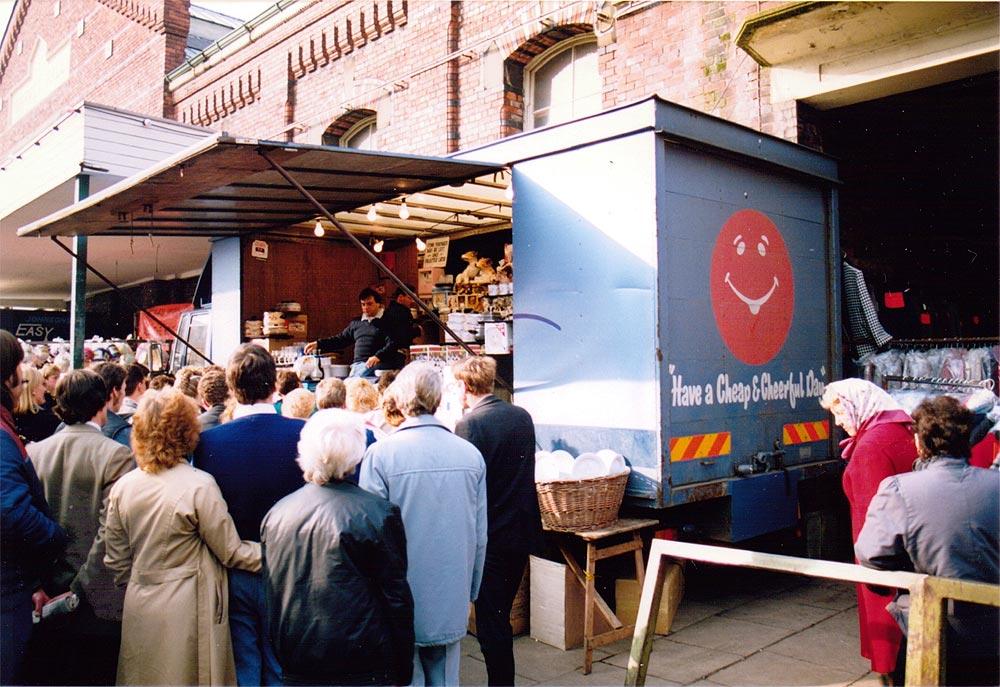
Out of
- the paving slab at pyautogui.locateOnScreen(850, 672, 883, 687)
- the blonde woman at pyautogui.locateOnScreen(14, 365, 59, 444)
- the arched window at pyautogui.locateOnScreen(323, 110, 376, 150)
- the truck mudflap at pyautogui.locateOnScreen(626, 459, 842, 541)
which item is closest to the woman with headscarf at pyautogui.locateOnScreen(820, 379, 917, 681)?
the paving slab at pyautogui.locateOnScreen(850, 672, 883, 687)

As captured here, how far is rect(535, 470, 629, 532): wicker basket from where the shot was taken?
4.98m

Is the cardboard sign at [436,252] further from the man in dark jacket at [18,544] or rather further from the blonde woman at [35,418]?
the man in dark jacket at [18,544]

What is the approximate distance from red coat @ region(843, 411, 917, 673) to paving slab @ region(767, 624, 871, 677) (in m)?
0.57

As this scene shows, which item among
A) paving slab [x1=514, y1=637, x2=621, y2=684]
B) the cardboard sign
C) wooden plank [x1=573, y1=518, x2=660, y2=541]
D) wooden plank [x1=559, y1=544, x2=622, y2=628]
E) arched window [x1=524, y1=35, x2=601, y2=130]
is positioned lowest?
paving slab [x1=514, y1=637, x2=621, y2=684]

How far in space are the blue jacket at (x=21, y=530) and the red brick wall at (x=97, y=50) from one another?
15.8 meters

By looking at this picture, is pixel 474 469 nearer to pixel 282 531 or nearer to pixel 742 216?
pixel 282 531

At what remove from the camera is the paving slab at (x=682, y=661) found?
478 centimetres

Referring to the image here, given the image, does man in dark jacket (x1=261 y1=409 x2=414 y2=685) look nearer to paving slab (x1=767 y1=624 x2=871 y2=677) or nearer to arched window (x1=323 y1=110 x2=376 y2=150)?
paving slab (x1=767 y1=624 x2=871 y2=677)

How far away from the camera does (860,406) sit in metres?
4.43

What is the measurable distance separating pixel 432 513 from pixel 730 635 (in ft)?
9.74

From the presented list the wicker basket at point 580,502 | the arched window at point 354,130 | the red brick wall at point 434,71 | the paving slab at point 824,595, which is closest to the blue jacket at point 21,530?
the wicker basket at point 580,502

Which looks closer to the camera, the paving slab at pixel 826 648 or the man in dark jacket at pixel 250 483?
the man in dark jacket at pixel 250 483

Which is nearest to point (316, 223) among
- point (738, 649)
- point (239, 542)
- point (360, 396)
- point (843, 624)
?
point (360, 396)

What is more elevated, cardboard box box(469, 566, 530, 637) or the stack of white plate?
the stack of white plate
